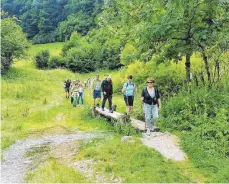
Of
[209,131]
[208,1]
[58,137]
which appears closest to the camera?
[209,131]

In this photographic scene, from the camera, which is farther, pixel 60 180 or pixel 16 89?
pixel 16 89

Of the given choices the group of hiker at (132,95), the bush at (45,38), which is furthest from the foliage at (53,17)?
the group of hiker at (132,95)

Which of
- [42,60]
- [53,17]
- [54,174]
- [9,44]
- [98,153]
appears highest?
[53,17]

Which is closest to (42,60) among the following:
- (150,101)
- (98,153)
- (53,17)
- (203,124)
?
(53,17)

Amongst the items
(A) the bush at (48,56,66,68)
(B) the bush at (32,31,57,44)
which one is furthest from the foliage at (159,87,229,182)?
(B) the bush at (32,31,57,44)

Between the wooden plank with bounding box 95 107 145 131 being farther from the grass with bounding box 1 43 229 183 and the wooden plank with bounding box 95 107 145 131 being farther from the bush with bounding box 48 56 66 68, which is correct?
the bush with bounding box 48 56 66 68

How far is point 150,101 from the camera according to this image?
12625 mm

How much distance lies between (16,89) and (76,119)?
34.8ft

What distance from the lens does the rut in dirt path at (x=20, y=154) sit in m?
10.4

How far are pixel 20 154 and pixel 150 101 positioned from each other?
15.4ft

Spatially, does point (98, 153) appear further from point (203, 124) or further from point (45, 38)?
point (45, 38)

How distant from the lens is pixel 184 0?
15.1 meters

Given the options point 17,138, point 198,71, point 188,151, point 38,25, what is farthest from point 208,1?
point 38,25

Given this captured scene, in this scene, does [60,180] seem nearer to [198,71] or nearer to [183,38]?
[183,38]
